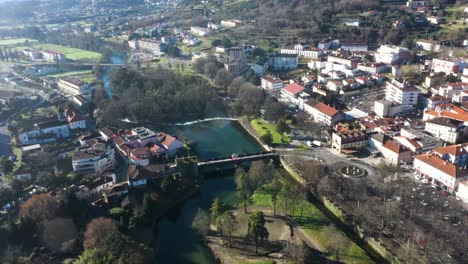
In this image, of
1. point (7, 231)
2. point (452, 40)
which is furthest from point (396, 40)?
point (7, 231)

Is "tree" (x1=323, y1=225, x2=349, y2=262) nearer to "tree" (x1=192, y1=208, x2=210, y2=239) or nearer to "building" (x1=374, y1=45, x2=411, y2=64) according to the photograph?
"tree" (x1=192, y1=208, x2=210, y2=239)

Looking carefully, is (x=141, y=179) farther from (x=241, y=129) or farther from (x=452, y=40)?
(x=452, y=40)

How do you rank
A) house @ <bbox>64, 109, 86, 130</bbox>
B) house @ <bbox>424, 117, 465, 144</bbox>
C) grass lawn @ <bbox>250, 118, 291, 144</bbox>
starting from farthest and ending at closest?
house @ <bbox>64, 109, 86, 130</bbox> → grass lawn @ <bbox>250, 118, 291, 144</bbox> → house @ <bbox>424, 117, 465, 144</bbox>

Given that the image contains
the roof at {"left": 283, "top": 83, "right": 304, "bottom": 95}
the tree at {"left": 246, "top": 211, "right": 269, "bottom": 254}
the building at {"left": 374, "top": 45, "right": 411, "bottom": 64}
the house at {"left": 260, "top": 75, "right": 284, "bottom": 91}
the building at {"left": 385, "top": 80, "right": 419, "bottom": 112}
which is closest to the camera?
the tree at {"left": 246, "top": 211, "right": 269, "bottom": 254}

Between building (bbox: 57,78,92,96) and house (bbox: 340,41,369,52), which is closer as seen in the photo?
building (bbox: 57,78,92,96)

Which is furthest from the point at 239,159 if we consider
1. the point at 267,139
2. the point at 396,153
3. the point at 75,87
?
the point at 75,87

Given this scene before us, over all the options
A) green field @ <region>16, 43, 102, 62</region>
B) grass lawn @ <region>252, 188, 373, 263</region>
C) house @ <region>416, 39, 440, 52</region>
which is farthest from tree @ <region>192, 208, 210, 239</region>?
green field @ <region>16, 43, 102, 62</region>
